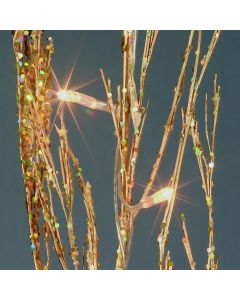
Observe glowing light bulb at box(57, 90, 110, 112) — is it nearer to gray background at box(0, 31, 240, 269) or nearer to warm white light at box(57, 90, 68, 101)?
warm white light at box(57, 90, 68, 101)

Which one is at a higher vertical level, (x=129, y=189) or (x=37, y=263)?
(x=129, y=189)

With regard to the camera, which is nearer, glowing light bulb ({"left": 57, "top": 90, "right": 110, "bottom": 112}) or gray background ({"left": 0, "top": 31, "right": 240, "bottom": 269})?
glowing light bulb ({"left": 57, "top": 90, "right": 110, "bottom": 112})

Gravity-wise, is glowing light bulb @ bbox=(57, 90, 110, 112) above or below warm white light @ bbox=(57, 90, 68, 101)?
below

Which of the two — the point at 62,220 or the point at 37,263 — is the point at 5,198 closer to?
the point at 62,220

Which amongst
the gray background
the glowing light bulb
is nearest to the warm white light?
the glowing light bulb
